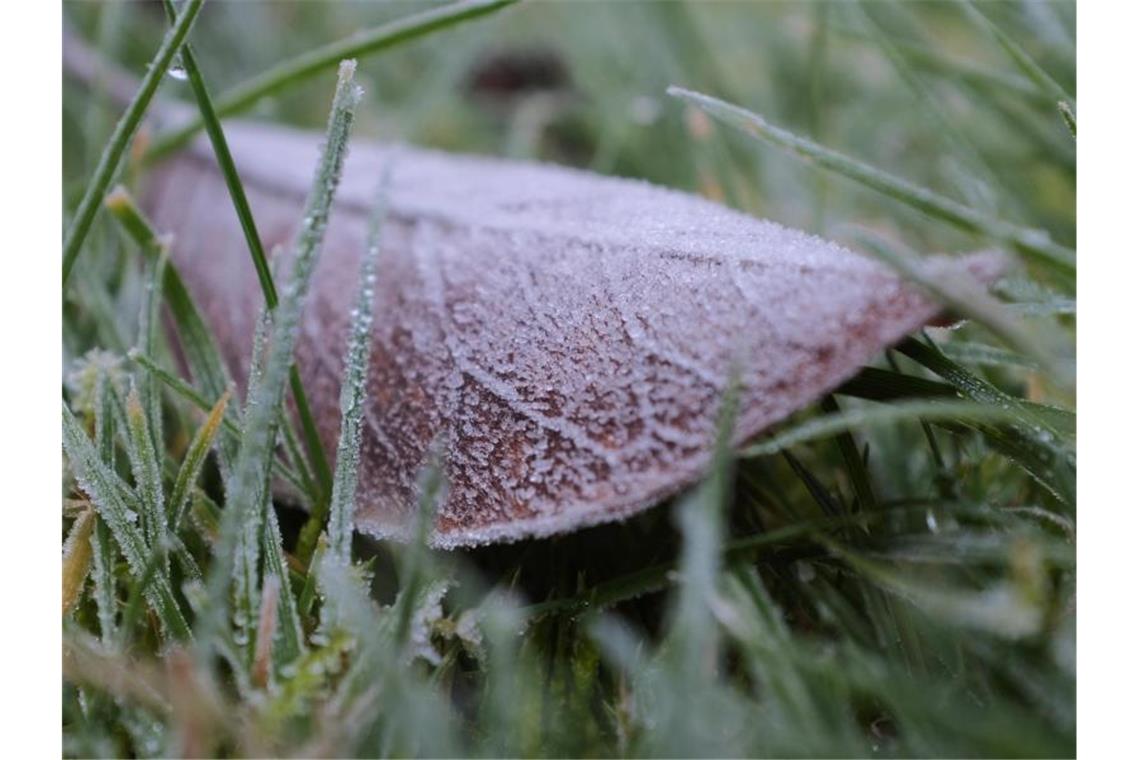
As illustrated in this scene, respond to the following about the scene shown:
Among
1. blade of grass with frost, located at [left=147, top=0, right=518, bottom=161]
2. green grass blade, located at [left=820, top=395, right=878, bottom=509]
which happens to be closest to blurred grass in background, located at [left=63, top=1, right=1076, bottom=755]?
green grass blade, located at [left=820, top=395, right=878, bottom=509]

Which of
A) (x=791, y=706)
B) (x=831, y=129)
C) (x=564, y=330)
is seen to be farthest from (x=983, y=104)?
→ (x=791, y=706)

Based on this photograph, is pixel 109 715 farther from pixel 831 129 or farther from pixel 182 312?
pixel 831 129

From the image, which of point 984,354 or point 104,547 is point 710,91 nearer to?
point 984,354

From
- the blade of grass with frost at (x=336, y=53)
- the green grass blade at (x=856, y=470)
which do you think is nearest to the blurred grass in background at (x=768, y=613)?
the green grass blade at (x=856, y=470)

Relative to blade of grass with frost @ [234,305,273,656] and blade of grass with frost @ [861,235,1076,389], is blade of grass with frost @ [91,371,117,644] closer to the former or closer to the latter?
blade of grass with frost @ [234,305,273,656]

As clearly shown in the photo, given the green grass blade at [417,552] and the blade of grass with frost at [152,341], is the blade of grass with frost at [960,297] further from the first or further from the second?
the blade of grass with frost at [152,341]

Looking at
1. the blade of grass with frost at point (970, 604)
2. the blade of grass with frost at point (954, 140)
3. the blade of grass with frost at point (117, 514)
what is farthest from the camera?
the blade of grass with frost at point (954, 140)
